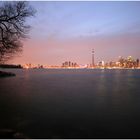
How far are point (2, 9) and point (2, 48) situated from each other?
3.74m

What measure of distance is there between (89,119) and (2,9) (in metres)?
14.2

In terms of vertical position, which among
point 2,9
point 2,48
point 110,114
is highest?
point 2,9

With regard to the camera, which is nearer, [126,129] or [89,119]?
[126,129]

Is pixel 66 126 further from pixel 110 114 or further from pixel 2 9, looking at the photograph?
pixel 2 9

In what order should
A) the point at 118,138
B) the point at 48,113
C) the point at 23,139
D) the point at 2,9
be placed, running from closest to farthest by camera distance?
the point at 23,139, the point at 118,138, the point at 48,113, the point at 2,9

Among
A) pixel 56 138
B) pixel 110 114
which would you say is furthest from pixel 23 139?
pixel 110 114

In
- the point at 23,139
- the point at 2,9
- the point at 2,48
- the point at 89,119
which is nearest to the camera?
the point at 23,139

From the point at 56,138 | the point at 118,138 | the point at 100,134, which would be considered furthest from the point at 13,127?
the point at 118,138

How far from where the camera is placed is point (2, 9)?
19016mm

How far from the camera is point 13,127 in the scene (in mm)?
7836

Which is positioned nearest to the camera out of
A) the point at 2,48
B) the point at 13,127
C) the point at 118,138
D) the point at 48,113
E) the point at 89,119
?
the point at 118,138

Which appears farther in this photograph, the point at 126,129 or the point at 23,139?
the point at 126,129

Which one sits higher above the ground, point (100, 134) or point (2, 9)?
point (2, 9)

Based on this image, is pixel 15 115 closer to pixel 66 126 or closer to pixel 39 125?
pixel 39 125
